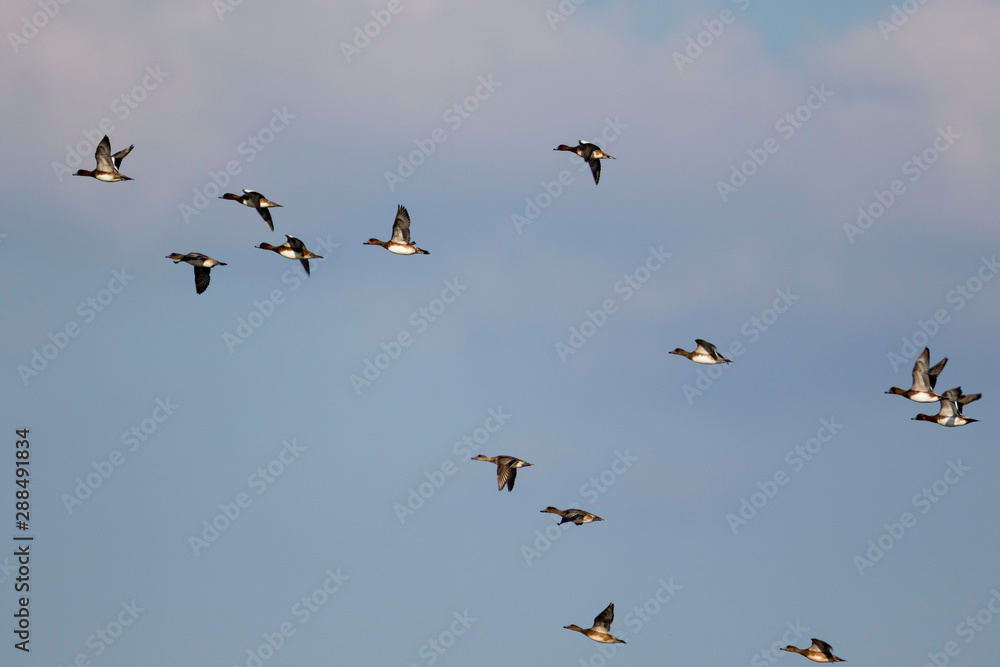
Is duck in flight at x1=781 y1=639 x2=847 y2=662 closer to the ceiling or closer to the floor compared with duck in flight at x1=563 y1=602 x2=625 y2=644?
closer to the ceiling

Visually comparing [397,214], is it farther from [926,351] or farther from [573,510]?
[926,351]

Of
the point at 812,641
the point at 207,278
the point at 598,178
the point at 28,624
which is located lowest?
the point at 28,624

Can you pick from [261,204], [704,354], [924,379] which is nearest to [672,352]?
[704,354]

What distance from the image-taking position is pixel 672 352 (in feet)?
277

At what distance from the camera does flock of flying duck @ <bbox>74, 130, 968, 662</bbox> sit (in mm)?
81625

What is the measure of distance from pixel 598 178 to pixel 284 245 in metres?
12.5

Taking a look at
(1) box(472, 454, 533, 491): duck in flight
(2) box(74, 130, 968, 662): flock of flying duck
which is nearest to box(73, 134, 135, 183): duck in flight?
(2) box(74, 130, 968, 662): flock of flying duck

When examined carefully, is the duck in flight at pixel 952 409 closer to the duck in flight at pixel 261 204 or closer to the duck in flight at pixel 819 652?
the duck in flight at pixel 819 652

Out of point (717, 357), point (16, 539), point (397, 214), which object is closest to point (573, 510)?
point (717, 357)

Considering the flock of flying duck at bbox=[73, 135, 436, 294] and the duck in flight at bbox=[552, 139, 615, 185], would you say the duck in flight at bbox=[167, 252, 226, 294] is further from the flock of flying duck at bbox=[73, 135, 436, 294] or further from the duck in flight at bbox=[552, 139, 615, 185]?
the duck in flight at bbox=[552, 139, 615, 185]

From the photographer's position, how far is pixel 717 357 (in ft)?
273

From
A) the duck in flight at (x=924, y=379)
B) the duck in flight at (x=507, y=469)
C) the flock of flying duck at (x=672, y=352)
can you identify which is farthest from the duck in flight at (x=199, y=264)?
the duck in flight at (x=924, y=379)

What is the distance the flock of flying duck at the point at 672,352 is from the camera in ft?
268

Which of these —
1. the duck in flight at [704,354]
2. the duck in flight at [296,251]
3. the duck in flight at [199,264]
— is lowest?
the duck in flight at [199,264]
